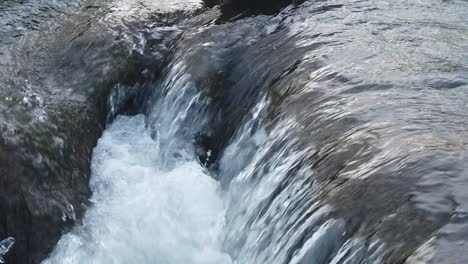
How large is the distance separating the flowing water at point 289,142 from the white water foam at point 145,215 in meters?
0.01

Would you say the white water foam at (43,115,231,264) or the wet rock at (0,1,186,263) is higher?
→ the wet rock at (0,1,186,263)

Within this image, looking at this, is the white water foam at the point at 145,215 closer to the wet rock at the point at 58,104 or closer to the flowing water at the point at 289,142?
the flowing water at the point at 289,142

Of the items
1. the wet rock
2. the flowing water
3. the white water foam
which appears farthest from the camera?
the wet rock

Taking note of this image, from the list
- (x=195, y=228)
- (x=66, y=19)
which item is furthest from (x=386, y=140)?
(x=66, y=19)

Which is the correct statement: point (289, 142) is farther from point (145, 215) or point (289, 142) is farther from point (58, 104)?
point (58, 104)

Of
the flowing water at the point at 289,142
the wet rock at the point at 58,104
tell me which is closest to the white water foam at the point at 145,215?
the flowing water at the point at 289,142

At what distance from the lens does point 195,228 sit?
602 centimetres

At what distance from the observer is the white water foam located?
577 centimetres

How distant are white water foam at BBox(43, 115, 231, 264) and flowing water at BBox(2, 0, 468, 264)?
1 cm

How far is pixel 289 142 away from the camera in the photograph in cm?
559

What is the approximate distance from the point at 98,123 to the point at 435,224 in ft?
14.5

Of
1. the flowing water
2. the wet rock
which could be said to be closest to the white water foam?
the flowing water

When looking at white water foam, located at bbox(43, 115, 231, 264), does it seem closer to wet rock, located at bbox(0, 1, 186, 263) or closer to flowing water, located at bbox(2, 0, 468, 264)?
flowing water, located at bbox(2, 0, 468, 264)

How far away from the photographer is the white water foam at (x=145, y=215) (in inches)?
227
